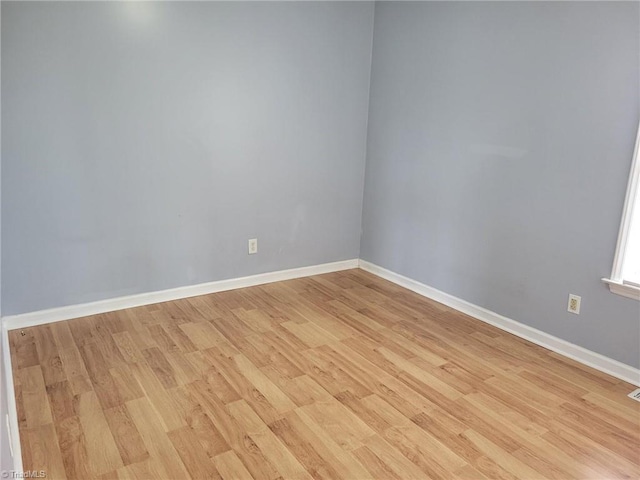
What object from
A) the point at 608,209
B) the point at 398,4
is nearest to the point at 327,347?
the point at 608,209

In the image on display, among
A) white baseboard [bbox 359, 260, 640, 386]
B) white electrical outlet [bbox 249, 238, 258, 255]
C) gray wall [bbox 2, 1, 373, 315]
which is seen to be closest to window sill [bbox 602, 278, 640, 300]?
white baseboard [bbox 359, 260, 640, 386]

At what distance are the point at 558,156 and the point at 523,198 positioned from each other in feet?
1.07

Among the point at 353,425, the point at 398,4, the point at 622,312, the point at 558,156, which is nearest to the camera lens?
the point at 353,425

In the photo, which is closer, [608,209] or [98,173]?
[608,209]

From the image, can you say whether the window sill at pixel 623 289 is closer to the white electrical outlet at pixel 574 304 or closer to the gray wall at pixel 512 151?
the gray wall at pixel 512 151

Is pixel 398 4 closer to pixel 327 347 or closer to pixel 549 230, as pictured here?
pixel 549 230

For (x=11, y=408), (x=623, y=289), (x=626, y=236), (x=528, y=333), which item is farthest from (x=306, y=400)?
(x=626, y=236)

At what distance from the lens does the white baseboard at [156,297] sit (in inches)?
117

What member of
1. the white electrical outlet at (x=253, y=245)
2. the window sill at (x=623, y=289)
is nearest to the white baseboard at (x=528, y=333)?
the window sill at (x=623, y=289)

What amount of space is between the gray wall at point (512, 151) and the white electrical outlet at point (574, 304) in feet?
0.12

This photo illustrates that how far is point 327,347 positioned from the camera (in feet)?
9.41

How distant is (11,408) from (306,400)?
4.29ft

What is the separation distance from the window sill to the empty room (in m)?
0.01

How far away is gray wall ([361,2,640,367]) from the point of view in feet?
8.39
